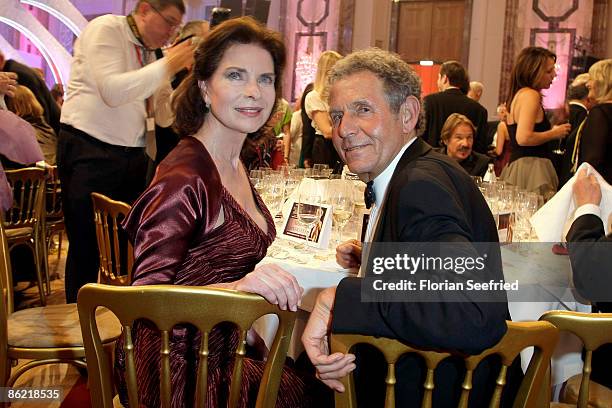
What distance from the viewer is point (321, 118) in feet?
17.4

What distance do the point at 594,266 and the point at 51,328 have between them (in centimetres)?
181

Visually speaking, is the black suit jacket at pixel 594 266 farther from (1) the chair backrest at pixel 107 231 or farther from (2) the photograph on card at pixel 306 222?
(1) the chair backrest at pixel 107 231

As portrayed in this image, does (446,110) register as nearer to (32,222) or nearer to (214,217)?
(32,222)

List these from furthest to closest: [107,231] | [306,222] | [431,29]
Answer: [431,29]
[107,231]
[306,222]

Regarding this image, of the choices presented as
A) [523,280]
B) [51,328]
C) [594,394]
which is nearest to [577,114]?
[523,280]

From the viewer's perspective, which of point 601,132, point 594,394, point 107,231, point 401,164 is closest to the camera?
point 401,164

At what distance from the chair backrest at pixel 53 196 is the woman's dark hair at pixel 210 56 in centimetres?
331

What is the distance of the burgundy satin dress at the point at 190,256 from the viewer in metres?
1.59

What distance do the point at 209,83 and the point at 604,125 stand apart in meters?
2.62

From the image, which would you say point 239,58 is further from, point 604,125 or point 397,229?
point 604,125

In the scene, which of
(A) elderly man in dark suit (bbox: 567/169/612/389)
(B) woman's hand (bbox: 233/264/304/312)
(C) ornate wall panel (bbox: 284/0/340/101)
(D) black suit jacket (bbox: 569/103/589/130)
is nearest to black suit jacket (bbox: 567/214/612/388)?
(A) elderly man in dark suit (bbox: 567/169/612/389)

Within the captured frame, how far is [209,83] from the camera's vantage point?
1.92 meters

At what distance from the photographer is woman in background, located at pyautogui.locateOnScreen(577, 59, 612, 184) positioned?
12.1ft

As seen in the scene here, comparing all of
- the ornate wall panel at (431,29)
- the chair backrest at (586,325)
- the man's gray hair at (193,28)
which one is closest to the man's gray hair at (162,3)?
the man's gray hair at (193,28)
